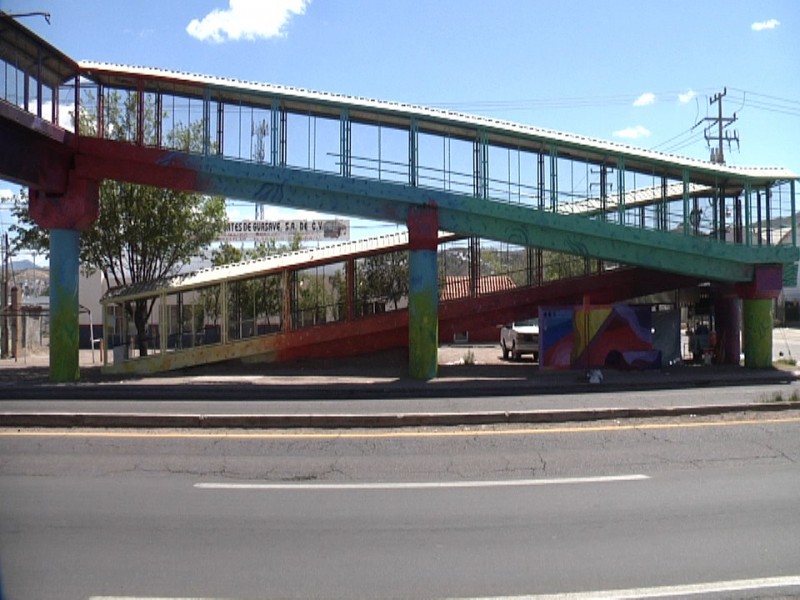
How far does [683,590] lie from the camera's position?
16.5 feet

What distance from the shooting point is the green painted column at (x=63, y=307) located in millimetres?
20266

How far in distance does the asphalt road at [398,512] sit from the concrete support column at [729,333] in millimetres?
14777

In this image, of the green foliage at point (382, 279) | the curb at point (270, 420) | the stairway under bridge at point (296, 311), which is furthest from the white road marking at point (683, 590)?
the green foliage at point (382, 279)

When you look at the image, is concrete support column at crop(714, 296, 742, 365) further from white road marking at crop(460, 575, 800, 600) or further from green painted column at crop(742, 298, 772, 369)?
white road marking at crop(460, 575, 800, 600)

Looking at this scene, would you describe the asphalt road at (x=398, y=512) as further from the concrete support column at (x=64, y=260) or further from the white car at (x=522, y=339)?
the white car at (x=522, y=339)

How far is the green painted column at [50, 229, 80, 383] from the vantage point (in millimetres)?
20266

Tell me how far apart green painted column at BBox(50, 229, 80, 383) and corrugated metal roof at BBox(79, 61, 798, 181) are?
15.9 ft

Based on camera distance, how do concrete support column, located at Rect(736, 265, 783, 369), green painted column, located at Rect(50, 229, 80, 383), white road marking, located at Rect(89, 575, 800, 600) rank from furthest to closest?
1. concrete support column, located at Rect(736, 265, 783, 369)
2. green painted column, located at Rect(50, 229, 80, 383)
3. white road marking, located at Rect(89, 575, 800, 600)

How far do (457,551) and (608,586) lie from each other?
3.98ft

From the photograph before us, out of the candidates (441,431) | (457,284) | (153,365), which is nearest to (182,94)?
(153,365)

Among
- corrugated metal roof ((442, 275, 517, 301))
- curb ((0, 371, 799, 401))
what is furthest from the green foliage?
curb ((0, 371, 799, 401))

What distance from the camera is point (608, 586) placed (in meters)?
5.11

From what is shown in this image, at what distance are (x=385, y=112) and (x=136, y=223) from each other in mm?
10157

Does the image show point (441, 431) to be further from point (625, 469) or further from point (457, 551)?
point (457, 551)
